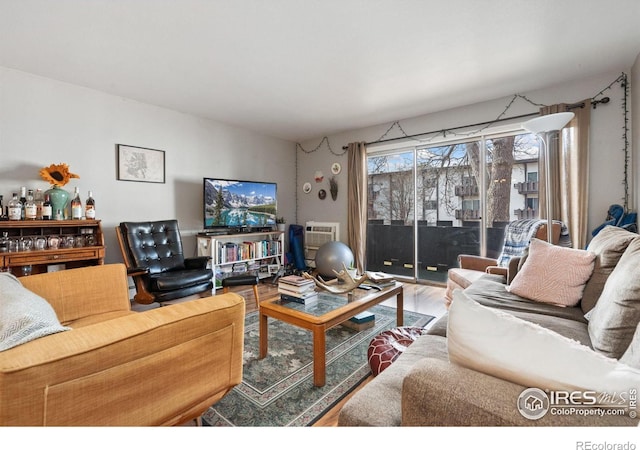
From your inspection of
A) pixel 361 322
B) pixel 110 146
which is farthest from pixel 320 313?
pixel 110 146

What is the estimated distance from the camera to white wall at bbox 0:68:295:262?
2.76 m

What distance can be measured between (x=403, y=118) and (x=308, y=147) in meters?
1.80

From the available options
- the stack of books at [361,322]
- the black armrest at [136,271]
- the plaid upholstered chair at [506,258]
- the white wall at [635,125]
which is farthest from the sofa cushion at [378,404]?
the white wall at [635,125]

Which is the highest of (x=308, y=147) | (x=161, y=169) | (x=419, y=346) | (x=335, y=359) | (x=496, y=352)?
(x=308, y=147)

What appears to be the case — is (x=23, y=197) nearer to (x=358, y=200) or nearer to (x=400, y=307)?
(x=400, y=307)

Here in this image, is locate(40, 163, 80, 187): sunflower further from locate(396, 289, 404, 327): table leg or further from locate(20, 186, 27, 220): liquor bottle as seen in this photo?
A: locate(396, 289, 404, 327): table leg

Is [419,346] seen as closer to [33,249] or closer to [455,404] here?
[455,404]

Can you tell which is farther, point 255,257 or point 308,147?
point 308,147

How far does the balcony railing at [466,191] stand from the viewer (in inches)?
149

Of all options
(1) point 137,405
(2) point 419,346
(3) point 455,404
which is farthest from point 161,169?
(3) point 455,404

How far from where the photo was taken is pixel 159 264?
122 inches

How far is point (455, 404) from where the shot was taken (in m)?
0.60

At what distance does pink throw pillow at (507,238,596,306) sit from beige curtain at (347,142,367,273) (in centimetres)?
273

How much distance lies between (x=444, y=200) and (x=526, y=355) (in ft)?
12.1
